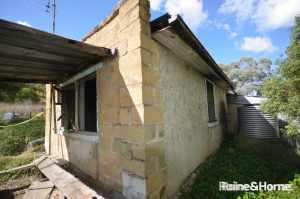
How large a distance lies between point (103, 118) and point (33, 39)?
5.11 feet

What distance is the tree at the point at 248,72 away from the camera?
3164cm

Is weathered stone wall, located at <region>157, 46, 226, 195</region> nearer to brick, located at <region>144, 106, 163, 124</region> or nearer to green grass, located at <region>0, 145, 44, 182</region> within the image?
brick, located at <region>144, 106, 163, 124</region>

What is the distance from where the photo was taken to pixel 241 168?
459 centimetres

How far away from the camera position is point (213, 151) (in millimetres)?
5965

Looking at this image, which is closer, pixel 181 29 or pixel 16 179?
pixel 181 29

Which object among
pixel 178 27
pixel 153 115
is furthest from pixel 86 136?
pixel 178 27

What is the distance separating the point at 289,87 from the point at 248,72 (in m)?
31.3

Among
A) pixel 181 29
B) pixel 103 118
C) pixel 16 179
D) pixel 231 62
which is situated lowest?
pixel 16 179

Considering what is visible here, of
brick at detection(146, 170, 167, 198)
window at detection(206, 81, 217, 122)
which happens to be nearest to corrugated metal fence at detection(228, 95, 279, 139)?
window at detection(206, 81, 217, 122)

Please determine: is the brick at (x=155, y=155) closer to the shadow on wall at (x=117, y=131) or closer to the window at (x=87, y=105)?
the shadow on wall at (x=117, y=131)

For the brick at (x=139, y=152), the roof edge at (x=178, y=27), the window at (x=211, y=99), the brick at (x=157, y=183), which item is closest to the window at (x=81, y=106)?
the roof edge at (x=178, y=27)

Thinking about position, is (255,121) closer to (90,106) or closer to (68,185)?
(90,106)

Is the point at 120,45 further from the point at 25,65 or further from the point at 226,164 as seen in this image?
the point at 226,164

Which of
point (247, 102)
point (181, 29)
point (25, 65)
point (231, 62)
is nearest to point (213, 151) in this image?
point (247, 102)
